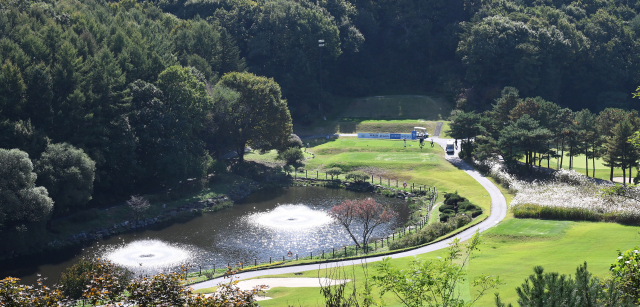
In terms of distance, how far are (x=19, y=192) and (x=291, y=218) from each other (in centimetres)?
2791

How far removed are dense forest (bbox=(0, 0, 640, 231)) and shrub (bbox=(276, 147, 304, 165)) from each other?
2.34 meters

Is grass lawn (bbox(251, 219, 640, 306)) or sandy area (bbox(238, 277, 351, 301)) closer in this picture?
grass lawn (bbox(251, 219, 640, 306))

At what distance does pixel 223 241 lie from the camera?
189 ft

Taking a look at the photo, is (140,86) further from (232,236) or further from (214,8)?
(214,8)

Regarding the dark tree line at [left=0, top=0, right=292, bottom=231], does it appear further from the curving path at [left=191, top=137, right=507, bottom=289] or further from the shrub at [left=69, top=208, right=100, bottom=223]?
the curving path at [left=191, top=137, right=507, bottom=289]

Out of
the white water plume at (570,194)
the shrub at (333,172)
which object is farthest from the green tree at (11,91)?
the white water plume at (570,194)

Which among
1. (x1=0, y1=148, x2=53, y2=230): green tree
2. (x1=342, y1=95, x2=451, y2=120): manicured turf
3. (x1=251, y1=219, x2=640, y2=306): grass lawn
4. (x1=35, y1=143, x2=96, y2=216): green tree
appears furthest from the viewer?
(x1=342, y1=95, x2=451, y2=120): manicured turf

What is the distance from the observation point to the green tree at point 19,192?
51.8 m

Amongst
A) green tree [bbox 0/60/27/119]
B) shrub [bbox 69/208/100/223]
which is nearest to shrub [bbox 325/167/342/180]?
shrub [bbox 69/208/100/223]

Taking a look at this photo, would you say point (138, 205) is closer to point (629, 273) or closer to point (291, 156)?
point (291, 156)

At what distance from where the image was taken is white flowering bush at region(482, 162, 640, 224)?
53.3 meters

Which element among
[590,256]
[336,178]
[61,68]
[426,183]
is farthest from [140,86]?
[590,256]

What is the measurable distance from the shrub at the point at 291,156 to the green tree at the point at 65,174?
115ft

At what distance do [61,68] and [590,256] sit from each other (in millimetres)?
56510
